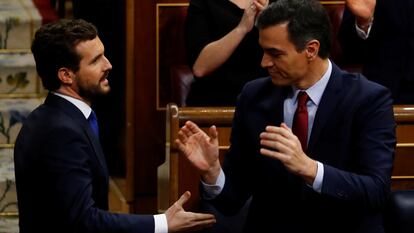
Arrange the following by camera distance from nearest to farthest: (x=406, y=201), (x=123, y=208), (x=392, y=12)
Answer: (x=406, y=201) < (x=392, y=12) < (x=123, y=208)

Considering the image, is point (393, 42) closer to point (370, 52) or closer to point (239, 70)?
point (370, 52)

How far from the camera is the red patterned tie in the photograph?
181cm

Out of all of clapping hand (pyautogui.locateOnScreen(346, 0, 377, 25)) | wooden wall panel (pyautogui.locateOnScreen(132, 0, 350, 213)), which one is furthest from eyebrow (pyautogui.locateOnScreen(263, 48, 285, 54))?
wooden wall panel (pyautogui.locateOnScreen(132, 0, 350, 213))

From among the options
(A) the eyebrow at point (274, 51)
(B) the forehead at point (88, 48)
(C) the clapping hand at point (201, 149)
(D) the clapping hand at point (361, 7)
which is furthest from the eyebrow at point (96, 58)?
(D) the clapping hand at point (361, 7)

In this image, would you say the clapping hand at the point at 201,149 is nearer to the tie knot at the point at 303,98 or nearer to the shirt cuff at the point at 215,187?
the shirt cuff at the point at 215,187

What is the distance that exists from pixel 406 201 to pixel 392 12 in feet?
2.34

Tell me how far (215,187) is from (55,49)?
0.39m

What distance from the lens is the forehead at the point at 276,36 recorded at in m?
1.78

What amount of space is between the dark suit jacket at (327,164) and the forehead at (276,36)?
99 millimetres

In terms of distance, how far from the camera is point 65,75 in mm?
1805

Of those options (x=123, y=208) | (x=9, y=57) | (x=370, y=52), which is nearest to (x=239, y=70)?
(x=370, y=52)

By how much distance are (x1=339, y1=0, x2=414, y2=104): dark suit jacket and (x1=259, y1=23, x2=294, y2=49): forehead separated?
74 cm

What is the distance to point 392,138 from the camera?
5.82 ft

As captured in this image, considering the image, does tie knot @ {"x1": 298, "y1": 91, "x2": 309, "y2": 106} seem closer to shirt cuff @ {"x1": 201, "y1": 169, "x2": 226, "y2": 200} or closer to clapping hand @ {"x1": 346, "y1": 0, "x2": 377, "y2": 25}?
shirt cuff @ {"x1": 201, "y1": 169, "x2": 226, "y2": 200}
